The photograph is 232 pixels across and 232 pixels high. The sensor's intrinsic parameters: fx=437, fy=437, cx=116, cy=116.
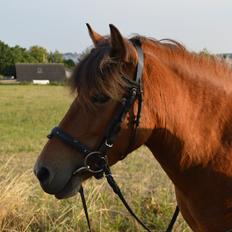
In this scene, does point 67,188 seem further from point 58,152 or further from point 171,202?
point 171,202

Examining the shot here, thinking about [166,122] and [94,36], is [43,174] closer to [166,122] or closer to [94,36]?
[166,122]

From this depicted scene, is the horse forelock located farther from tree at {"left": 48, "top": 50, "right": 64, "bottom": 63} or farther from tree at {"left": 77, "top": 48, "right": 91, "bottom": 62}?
tree at {"left": 48, "top": 50, "right": 64, "bottom": 63}

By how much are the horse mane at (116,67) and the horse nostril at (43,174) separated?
0.46m

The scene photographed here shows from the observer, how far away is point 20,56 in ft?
322

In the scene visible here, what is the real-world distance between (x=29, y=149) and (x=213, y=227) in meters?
9.82

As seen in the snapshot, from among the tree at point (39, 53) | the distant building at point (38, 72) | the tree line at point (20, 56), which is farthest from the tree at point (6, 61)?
the tree at point (39, 53)

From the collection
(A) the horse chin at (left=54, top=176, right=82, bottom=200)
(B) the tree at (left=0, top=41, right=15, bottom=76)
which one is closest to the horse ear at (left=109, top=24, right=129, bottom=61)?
(A) the horse chin at (left=54, top=176, right=82, bottom=200)

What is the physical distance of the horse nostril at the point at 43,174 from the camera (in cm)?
258

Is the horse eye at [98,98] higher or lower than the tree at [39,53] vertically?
higher

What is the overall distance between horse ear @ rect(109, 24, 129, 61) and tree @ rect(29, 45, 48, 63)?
10655 cm

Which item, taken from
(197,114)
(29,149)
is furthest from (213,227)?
(29,149)

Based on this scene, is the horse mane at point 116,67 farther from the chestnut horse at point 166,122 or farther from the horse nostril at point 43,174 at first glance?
the horse nostril at point 43,174

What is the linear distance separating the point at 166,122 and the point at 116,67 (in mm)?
468

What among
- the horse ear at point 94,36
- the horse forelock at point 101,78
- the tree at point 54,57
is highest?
the horse ear at point 94,36
